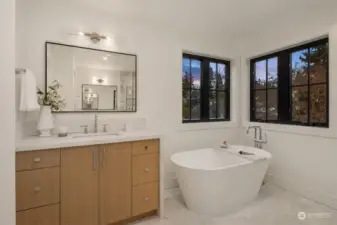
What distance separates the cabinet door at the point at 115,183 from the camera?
1.92m

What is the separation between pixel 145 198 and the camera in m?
2.16

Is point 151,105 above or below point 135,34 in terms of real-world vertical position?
below

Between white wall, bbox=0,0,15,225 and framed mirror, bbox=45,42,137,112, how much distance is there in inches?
41.2

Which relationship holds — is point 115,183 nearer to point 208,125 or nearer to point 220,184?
point 220,184

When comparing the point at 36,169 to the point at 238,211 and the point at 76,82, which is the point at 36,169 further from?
the point at 238,211

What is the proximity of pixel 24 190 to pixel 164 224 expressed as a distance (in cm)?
134

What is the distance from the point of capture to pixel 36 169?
1.62m

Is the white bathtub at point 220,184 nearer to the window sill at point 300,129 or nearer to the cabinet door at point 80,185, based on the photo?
the window sill at point 300,129

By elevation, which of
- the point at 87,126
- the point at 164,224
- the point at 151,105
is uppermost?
the point at 151,105

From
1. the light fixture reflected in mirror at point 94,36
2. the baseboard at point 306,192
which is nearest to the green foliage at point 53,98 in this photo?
the light fixture reflected in mirror at point 94,36

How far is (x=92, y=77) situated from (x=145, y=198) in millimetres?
1541

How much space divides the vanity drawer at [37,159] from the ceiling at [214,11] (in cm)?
172

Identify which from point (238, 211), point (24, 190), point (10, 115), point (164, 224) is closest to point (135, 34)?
point (10, 115)

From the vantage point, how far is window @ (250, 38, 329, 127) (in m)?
2.66
